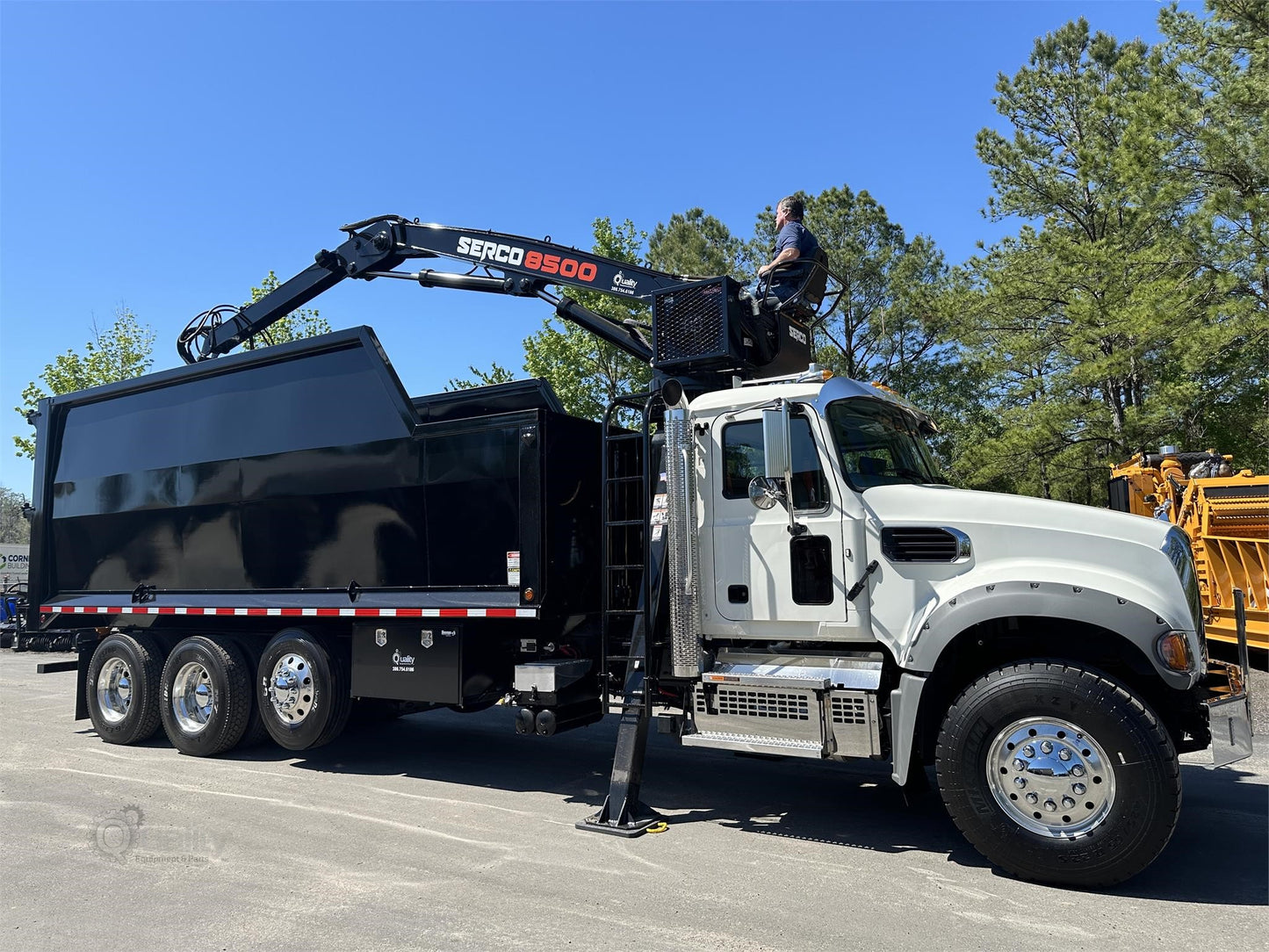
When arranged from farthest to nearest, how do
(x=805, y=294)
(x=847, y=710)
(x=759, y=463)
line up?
(x=805, y=294), (x=759, y=463), (x=847, y=710)

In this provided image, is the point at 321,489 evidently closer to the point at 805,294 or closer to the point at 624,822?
the point at 624,822

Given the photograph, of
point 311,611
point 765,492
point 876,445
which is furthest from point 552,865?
point 311,611

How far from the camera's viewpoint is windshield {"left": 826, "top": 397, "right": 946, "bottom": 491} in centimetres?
584

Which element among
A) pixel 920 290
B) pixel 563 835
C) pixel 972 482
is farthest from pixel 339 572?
pixel 920 290

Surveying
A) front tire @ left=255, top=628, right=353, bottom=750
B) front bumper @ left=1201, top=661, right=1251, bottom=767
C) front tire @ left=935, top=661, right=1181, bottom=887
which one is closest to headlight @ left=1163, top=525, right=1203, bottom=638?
front bumper @ left=1201, top=661, right=1251, bottom=767

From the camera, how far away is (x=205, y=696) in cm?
869

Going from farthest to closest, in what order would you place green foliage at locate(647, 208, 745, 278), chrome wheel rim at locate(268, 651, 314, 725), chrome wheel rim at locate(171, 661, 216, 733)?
green foliage at locate(647, 208, 745, 278)
chrome wheel rim at locate(171, 661, 216, 733)
chrome wheel rim at locate(268, 651, 314, 725)

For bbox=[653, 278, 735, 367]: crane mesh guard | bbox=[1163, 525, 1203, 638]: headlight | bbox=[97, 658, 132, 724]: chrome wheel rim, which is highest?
bbox=[653, 278, 735, 367]: crane mesh guard

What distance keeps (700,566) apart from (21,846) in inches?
180

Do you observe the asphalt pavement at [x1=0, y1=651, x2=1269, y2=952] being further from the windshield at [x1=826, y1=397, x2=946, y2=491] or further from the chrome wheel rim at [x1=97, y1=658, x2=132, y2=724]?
the windshield at [x1=826, y1=397, x2=946, y2=491]

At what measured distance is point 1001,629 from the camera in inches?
214

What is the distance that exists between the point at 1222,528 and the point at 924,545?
7.97 m

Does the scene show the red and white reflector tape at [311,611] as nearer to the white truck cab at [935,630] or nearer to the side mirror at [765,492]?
the white truck cab at [935,630]

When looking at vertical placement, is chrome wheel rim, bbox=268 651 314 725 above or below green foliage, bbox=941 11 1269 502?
below
